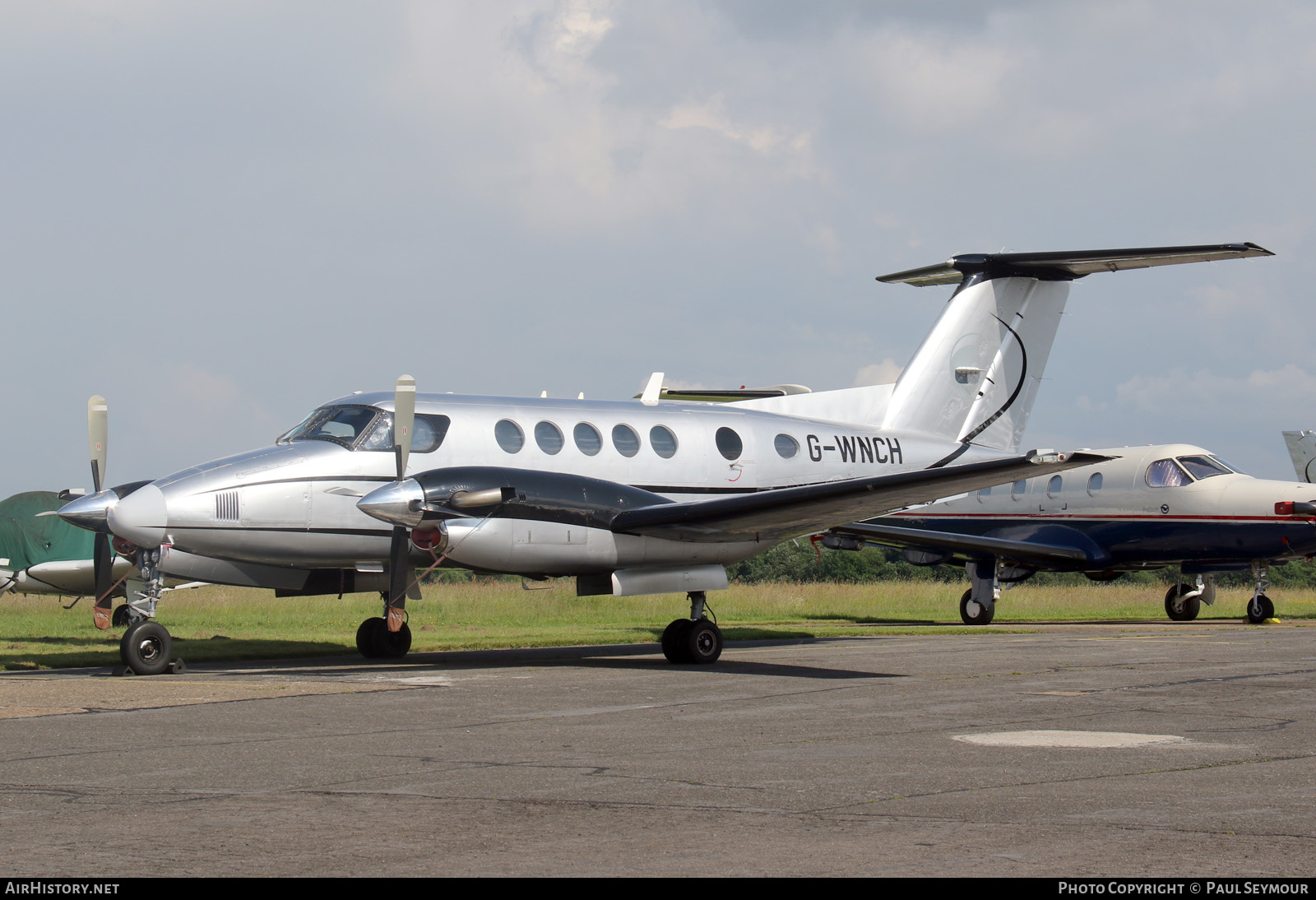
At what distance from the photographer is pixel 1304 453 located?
34594 mm

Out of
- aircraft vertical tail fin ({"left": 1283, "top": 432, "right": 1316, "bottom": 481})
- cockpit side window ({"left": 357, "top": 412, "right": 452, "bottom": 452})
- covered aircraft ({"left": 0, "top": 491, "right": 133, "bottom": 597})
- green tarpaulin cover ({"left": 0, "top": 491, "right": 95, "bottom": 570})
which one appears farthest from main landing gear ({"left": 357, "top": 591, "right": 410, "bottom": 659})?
aircraft vertical tail fin ({"left": 1283, "top": 432, "right": 1316, "bottom": 481})

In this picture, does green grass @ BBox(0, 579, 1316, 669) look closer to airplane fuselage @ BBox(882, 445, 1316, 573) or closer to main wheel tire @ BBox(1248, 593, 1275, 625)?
airplane fuselage @ BBox(882, 445, 1316, 573)

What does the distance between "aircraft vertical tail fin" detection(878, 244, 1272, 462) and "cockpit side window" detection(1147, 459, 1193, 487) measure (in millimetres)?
6482

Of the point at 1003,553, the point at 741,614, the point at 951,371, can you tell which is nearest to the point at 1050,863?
the point at 951,371

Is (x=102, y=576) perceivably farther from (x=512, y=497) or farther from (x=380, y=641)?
(x=512, y=497)

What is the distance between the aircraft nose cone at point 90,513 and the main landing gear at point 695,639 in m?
6.32

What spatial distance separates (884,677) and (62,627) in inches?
683

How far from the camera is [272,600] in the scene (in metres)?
34.9

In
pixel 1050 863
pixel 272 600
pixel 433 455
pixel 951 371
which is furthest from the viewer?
pixel 272 600

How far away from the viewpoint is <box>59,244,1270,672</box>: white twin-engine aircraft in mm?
13180

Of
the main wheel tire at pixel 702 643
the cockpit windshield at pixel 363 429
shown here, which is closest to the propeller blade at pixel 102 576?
the cockpit windshield at pixel 363 429

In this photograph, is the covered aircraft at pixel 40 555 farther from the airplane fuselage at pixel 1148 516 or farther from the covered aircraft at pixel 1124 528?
the airplane fuselage at pixel 1148 516
